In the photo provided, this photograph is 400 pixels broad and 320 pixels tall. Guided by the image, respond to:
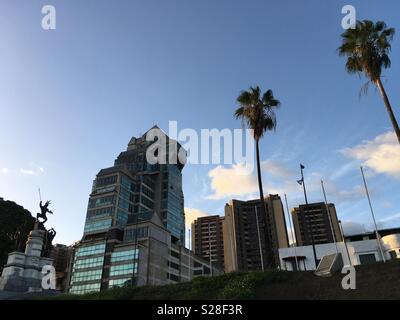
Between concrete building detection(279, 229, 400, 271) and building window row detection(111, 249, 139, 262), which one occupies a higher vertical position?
building window row detection(111, 249, 139, 262)

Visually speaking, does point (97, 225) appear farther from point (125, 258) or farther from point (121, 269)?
point (121, 269)

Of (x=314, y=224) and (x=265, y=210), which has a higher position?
(x=314, y=224)

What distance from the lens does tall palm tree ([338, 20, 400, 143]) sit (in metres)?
28.8

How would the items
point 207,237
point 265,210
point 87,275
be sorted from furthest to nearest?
point 207,237, point 87,275, point 265,210

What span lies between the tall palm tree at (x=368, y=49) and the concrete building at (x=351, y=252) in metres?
20.1

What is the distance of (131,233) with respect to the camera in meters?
107

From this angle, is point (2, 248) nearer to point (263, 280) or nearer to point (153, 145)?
point (263, 280)

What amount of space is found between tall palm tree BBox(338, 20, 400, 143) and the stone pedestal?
3876 cm

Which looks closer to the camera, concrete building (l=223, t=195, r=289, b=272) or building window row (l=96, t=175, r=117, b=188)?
building window row (l=96, t=175, r=117, b=188)

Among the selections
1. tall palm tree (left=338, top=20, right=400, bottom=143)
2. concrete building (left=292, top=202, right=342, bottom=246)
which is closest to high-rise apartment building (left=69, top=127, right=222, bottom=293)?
concrete building (left=292, top=202, right=342, bottom=246)

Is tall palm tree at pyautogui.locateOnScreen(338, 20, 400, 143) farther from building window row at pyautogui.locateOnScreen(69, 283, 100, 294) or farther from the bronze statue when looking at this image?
building window row at pyautogui.locateOnScreen(69, 283, 100, 294)

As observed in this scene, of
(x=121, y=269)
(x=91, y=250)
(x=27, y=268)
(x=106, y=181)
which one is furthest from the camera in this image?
(x=106, y=181)

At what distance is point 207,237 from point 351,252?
14219 centimetres

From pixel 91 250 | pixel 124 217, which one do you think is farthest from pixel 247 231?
pixel 91 250
